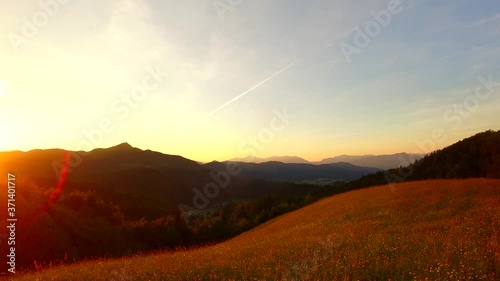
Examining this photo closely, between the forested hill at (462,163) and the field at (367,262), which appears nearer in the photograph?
the field at (367,262)

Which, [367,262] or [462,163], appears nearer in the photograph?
[367,262]

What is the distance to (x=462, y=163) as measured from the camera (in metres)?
103

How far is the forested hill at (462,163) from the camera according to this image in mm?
95506

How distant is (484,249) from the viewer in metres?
10.0

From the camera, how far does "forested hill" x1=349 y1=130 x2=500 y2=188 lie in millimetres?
95506

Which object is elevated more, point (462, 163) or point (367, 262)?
point (462, 163)

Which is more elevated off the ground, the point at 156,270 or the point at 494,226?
the point at 156,270

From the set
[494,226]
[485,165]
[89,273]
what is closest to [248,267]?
[89,273]

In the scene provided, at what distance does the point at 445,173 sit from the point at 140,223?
295 feet

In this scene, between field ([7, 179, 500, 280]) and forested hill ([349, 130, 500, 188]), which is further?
forested hill ([349, 130, 500, 188])

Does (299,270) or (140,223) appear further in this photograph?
(140,223)

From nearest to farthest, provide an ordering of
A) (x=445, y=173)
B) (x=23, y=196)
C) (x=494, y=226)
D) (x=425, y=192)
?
(x=494, y=226) < (x=425, y=192) < (x=23, y=196) < (x=445, y=173)

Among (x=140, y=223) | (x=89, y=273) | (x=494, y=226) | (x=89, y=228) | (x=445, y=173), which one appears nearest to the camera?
(x=89, y=273)

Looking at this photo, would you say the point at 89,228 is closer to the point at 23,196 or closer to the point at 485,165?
the point at 23,196
